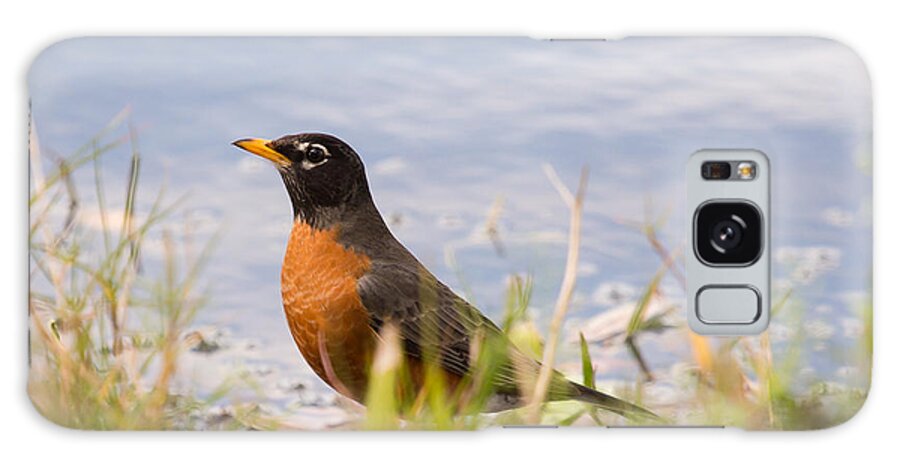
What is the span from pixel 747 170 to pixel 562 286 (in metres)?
0.35

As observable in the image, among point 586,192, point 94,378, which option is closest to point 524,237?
point 586,192

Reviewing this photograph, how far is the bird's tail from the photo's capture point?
10.3 ft

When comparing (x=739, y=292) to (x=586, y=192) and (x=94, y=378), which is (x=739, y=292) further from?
(x=94, y=378)

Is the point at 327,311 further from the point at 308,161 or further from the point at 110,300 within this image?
the point at 110,300

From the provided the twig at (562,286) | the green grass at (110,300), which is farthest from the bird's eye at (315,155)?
the twig at (562,286)

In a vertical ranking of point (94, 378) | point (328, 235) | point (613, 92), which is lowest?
point (94, 378)

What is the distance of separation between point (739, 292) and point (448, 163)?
1.67 feet

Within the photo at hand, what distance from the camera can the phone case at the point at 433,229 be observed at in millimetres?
3127

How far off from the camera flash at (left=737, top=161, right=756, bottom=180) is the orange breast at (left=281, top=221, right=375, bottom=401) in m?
0.61

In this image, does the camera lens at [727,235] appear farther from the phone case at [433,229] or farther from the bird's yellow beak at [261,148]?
the bird's yellow beak at [261,148]

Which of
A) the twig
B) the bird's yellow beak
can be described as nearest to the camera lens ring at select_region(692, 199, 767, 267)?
the twig

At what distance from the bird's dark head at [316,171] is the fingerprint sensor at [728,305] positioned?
0.56 metres

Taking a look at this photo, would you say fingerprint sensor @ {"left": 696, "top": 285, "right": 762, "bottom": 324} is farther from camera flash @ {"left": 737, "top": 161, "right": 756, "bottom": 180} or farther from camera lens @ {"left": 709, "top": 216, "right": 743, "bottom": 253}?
camera flash @ {"left": 737, "top": 161, "right": 756, "bottom": 180}

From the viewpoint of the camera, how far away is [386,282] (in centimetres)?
314
